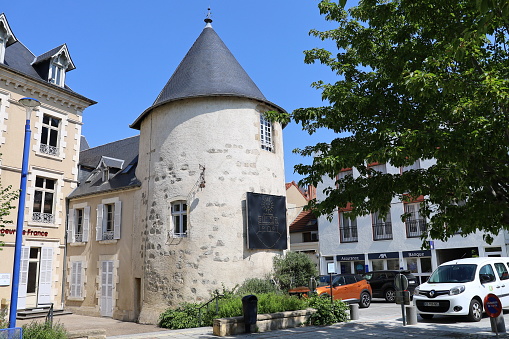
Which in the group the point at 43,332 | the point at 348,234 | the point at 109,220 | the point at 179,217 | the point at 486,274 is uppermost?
the point at 109,220

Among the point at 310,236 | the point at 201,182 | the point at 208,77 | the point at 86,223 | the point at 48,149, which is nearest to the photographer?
the point at 201,182

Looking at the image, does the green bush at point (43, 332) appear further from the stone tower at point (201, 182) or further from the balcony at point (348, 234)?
the balcony at point (348, 234)

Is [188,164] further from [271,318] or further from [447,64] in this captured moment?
[447,64]

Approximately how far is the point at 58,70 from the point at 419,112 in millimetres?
17882

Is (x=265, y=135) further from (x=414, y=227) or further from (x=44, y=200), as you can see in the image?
(x=414, y=227)

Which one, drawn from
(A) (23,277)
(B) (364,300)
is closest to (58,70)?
(A) (23,277)

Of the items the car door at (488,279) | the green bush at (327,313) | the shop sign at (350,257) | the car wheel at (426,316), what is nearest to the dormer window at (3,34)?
the green bush at (327,313)

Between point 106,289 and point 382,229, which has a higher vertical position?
point 382,229

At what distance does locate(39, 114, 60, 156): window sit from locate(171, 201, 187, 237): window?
23.3 feet

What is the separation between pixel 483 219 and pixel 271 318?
6.04 meters

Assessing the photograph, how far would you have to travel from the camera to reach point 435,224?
8.78 meters

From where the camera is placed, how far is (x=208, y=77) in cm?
1714

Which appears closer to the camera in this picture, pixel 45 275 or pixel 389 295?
pixel 45 275

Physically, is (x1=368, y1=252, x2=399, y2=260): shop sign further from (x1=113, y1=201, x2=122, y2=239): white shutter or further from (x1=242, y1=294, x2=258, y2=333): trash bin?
(x1=242, y1=294, x2=258, y2=333): trash bin
